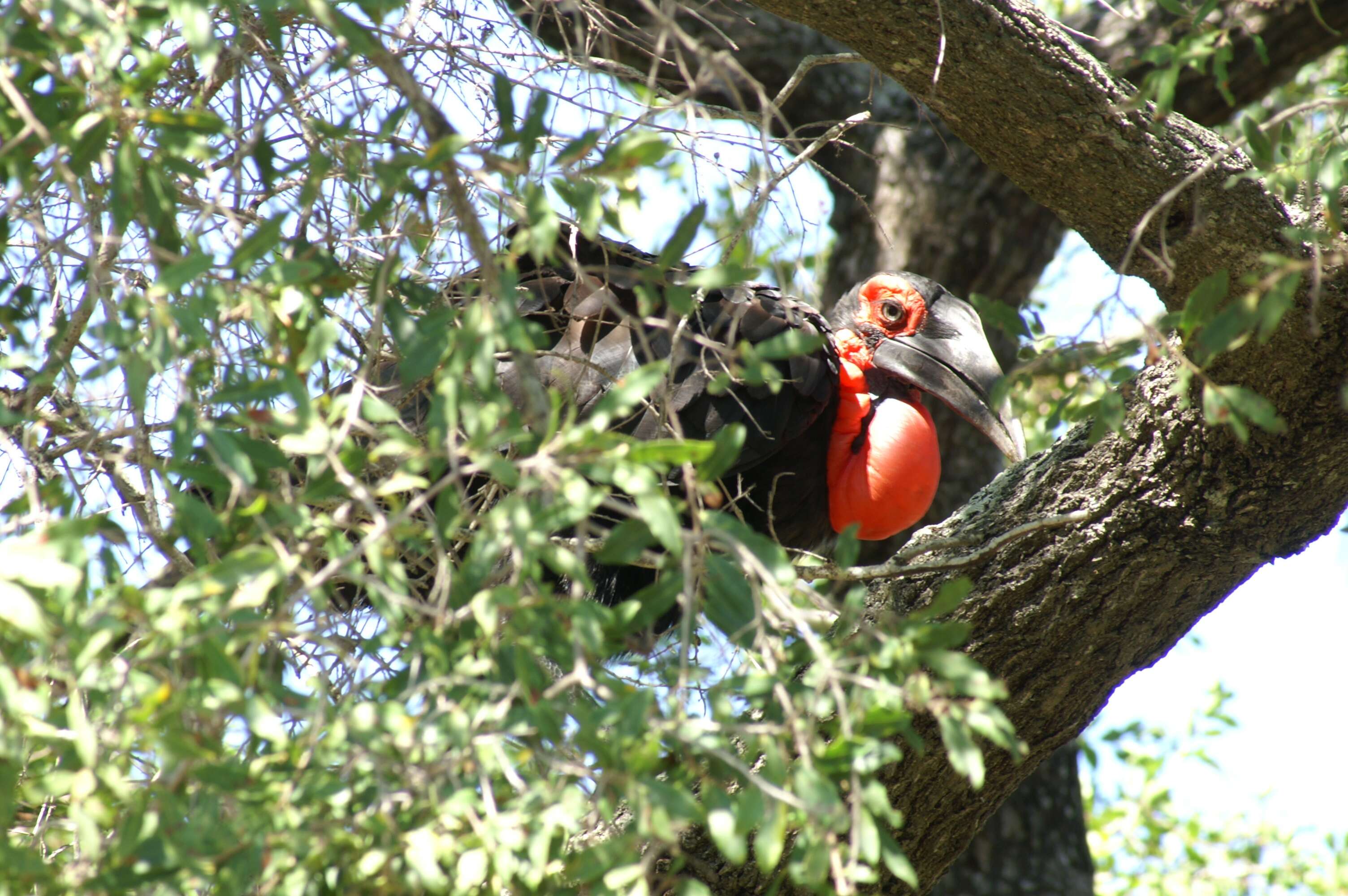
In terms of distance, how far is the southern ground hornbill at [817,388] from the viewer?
7.71ft

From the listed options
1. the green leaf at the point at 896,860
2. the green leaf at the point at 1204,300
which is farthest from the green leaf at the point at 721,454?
the green leaf at the point at 1204,300

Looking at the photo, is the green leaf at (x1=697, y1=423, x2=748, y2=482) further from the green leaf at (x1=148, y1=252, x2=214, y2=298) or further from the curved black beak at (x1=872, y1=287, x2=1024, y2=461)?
the curved black beak at (x1=872, y1=287, x2=1024, y2=461)

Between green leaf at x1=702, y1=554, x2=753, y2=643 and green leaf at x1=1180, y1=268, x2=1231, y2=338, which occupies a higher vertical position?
green leaf at x1=1180, y1=268, x2=1231, y2=338

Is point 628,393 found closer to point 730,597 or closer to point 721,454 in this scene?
point 721,454

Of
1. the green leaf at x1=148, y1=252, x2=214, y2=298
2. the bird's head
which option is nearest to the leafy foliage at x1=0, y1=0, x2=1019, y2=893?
the green leaf at x1=148, y1=252, x2=214, y2=298

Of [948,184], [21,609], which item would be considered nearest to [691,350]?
[21,609]

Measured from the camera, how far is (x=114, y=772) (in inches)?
36.7

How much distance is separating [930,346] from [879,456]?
0.34 metres

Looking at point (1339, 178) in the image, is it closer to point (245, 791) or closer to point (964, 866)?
point (245, 791)

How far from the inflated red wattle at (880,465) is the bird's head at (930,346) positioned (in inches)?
3.1

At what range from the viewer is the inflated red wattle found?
2662 millimetres

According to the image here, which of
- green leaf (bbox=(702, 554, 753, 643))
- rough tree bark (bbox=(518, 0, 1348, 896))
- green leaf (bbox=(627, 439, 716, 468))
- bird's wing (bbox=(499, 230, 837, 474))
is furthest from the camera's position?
rough tree bark (bbox=(518, 0, 1348, 896))

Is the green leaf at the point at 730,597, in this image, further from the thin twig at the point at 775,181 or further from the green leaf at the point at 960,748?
the thin twig at the point at 775,181

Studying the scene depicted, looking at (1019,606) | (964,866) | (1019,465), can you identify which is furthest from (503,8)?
(964,866)
